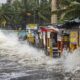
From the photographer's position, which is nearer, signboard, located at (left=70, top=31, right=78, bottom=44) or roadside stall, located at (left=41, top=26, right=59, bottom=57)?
signboard, located at (left=70, top=31, right=78, bottom=44)

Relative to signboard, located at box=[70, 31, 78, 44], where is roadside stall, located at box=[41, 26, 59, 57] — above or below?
below

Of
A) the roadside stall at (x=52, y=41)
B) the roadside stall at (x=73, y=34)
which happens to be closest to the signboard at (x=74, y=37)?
the roadside stall at (x=73, y=34)

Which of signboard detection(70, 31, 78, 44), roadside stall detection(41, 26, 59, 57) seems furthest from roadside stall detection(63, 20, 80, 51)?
roadside stall detection(41, 26, 59, 57)

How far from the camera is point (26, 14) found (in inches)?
2783

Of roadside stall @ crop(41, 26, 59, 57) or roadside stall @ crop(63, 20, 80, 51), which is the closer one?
roadside stall @ crop(63, 20, 80, 51)

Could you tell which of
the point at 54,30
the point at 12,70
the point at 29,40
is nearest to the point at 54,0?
the point at 29,40

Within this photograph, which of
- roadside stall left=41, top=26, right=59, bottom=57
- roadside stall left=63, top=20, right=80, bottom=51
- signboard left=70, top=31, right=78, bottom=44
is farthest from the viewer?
roadside stall left=41, top=26, right=59, bottom=57

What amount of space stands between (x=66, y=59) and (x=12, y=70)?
189 inches

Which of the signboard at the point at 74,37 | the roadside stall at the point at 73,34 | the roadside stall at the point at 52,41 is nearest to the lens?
the roadside stall at the point at 73,34

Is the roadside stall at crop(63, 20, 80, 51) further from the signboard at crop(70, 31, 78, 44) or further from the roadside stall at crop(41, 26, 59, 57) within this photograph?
the roadside stall at crop(41, 26, 59, 57)

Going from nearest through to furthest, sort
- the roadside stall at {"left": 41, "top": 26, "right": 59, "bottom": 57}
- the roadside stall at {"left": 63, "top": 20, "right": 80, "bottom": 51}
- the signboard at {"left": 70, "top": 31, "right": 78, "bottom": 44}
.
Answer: the roadside stall at {"left": 63, "top": 20, "right": 80, "bottom": 51} → the signboard at {"left": 70, "top": 31, "right": 78, "bottom": 44} → the roadside stall at {"left": 41, "top": 26, "right": 59, "bottom": 57}

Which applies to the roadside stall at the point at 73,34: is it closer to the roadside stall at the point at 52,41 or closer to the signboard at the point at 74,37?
the signboard at the point at 74,37

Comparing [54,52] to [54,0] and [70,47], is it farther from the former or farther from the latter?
[54,0]

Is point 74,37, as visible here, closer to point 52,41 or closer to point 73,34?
point 73,34
